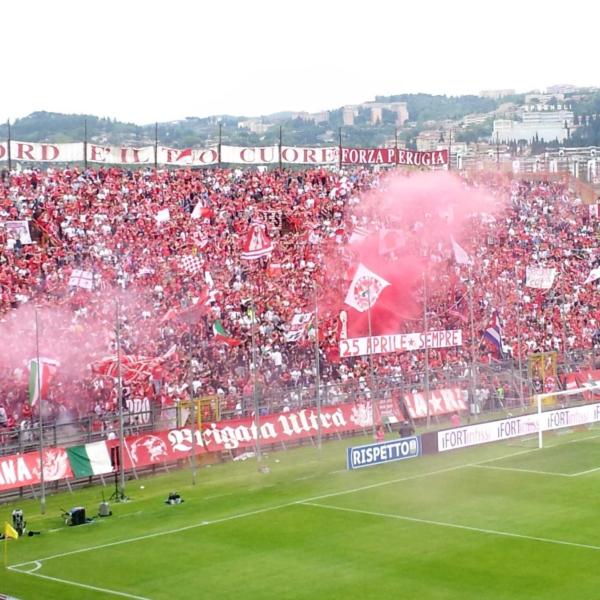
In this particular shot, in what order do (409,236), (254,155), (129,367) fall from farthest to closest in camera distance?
(254,155)
(409,236)
(129,367)

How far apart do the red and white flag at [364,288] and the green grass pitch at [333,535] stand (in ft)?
20.3

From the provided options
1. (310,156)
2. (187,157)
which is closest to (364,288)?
(187,157)

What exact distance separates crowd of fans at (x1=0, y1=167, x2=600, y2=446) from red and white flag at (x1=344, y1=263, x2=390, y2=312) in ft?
5.31

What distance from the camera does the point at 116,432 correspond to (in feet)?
134

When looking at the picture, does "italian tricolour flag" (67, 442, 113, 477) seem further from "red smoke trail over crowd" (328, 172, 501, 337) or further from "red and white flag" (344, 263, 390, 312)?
"red smoke trail over crowd" (328, 172, 501, 337)

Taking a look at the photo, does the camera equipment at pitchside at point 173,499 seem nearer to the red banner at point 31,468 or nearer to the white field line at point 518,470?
the red banner at point 31,468

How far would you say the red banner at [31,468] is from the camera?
3656 cm

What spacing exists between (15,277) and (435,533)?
22.2 metres

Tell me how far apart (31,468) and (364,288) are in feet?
Answer: 48.8

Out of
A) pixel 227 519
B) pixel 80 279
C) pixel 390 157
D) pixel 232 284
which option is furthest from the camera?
pixel 390 157

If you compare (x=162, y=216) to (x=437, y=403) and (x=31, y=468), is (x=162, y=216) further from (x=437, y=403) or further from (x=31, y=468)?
(x=31, y=468)

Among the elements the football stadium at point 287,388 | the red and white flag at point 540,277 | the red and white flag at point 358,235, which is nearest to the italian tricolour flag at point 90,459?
the football stadium at point 287,388

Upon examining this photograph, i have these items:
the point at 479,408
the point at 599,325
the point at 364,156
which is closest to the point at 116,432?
the point at 479,408

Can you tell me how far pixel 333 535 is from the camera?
105ft
